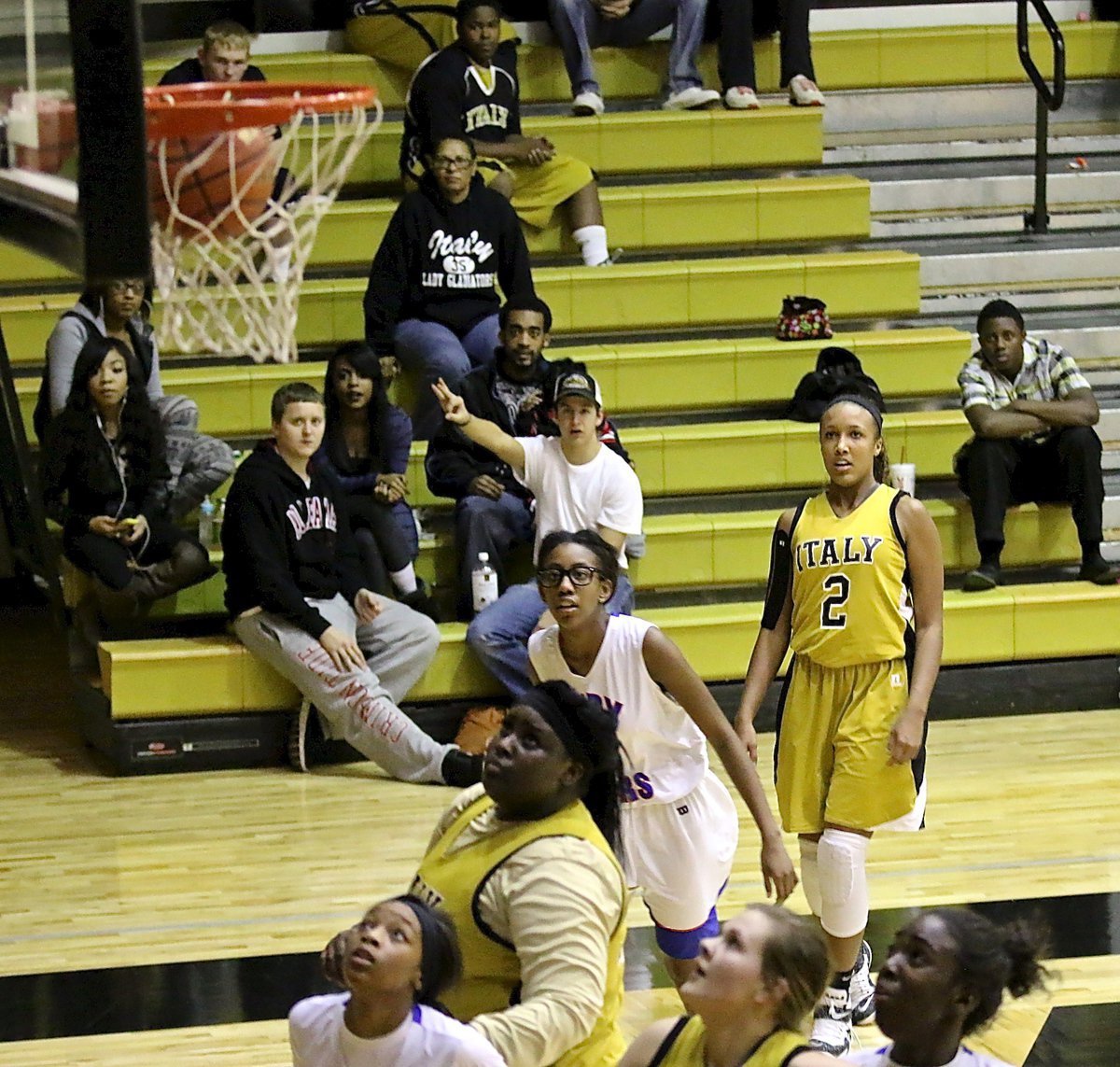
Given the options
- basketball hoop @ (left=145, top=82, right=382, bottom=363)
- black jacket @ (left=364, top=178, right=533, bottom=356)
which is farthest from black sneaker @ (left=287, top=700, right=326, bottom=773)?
basketball hoop @ (left=145, top=82, right=382, bottom=363)

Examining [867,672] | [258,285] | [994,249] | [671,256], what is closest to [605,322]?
[671,256]

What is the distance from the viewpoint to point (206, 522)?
25.2 ft

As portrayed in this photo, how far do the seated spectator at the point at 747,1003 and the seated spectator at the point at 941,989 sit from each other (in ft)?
0.56

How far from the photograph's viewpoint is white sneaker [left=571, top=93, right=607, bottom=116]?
30.8 feet

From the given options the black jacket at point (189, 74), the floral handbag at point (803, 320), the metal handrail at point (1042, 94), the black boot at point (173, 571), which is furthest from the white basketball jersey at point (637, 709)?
the metal handrail at point (1042, 94)

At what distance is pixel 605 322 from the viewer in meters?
8.76

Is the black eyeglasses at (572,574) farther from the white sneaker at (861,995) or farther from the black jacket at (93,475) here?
the black jacket at (93,475)

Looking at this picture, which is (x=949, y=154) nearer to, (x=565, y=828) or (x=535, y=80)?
(x=535, y=80)

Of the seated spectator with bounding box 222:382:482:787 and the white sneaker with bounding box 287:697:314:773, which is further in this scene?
the white sneaker with bounding box 287:697:314:773

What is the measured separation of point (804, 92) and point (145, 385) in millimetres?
3837

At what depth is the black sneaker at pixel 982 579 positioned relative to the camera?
7637 millimetres

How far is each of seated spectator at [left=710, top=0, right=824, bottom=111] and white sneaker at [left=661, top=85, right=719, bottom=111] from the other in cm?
11

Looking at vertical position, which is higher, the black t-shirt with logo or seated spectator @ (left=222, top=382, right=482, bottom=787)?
the black t-shirt with logo

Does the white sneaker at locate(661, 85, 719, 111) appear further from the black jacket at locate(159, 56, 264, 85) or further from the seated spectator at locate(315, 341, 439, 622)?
the seated spectator at locate(315, 341, 439, 622)
